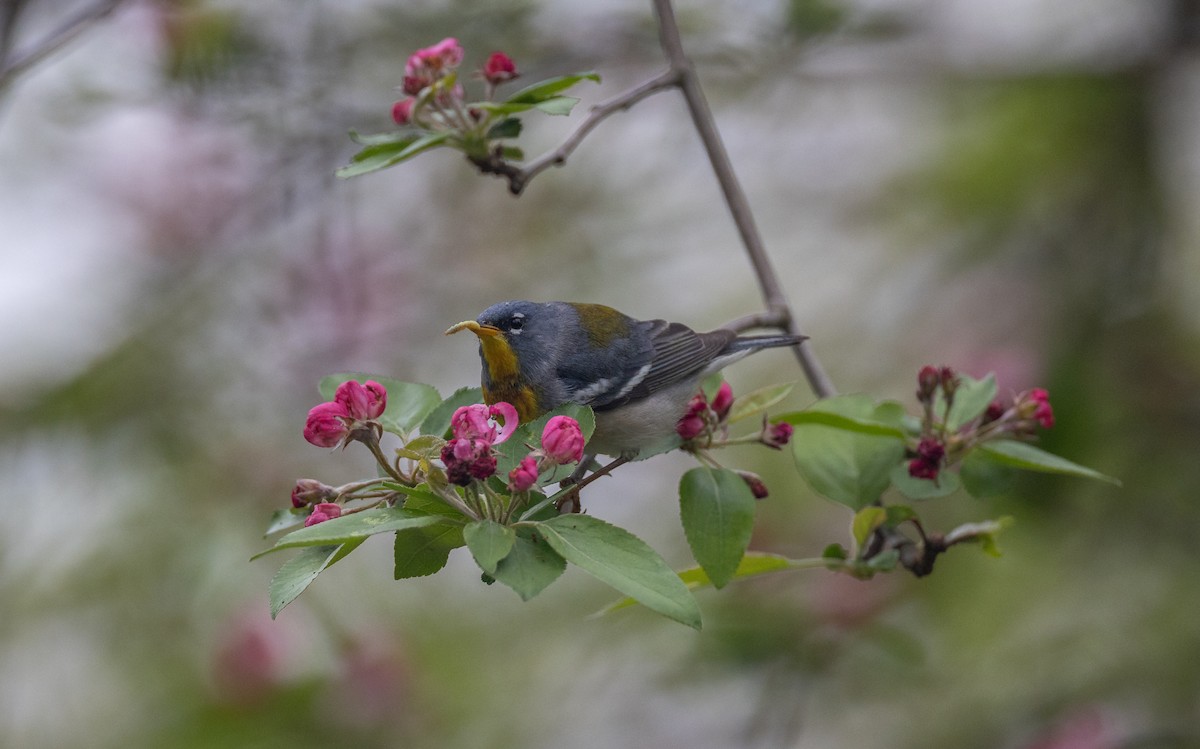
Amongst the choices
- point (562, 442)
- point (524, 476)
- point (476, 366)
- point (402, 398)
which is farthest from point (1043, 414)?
point (476, 366)

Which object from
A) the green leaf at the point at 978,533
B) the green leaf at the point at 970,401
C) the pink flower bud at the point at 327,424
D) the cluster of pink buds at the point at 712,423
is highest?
the pink flower bud at the point at 327,424

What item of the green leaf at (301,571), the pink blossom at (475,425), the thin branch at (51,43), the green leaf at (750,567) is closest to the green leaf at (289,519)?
the green leaf at (301,571)

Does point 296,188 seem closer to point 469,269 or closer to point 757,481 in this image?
point 469,269

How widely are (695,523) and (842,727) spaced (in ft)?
14.2

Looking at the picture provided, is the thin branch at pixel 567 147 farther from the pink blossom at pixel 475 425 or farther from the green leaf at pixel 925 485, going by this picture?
the green leaf at pixel 925 485

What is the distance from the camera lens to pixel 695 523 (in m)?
1.97

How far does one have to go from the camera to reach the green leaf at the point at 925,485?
229cm

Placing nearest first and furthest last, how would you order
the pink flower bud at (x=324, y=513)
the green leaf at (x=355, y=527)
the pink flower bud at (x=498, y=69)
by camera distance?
1. the green leaf at (x=355, y=527)
2. the pink flower bud at (x=324, y=513)
3. the pink flower bud at (x=498, y=69)

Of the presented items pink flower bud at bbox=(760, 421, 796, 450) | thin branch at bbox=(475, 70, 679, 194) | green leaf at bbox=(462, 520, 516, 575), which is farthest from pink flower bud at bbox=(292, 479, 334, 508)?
pink flower bud at bbox=(760, 421, 796, 450)

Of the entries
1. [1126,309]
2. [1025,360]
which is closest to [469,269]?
[1025,360]

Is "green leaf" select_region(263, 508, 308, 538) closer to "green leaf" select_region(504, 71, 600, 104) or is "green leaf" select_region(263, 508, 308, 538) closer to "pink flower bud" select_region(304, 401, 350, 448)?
"pink flower bud" select_region(304, 401, 350, 448)

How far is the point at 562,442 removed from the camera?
6.05ft

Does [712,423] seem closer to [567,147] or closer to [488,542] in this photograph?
[567,147]

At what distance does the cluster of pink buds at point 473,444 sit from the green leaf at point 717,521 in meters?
0.35
